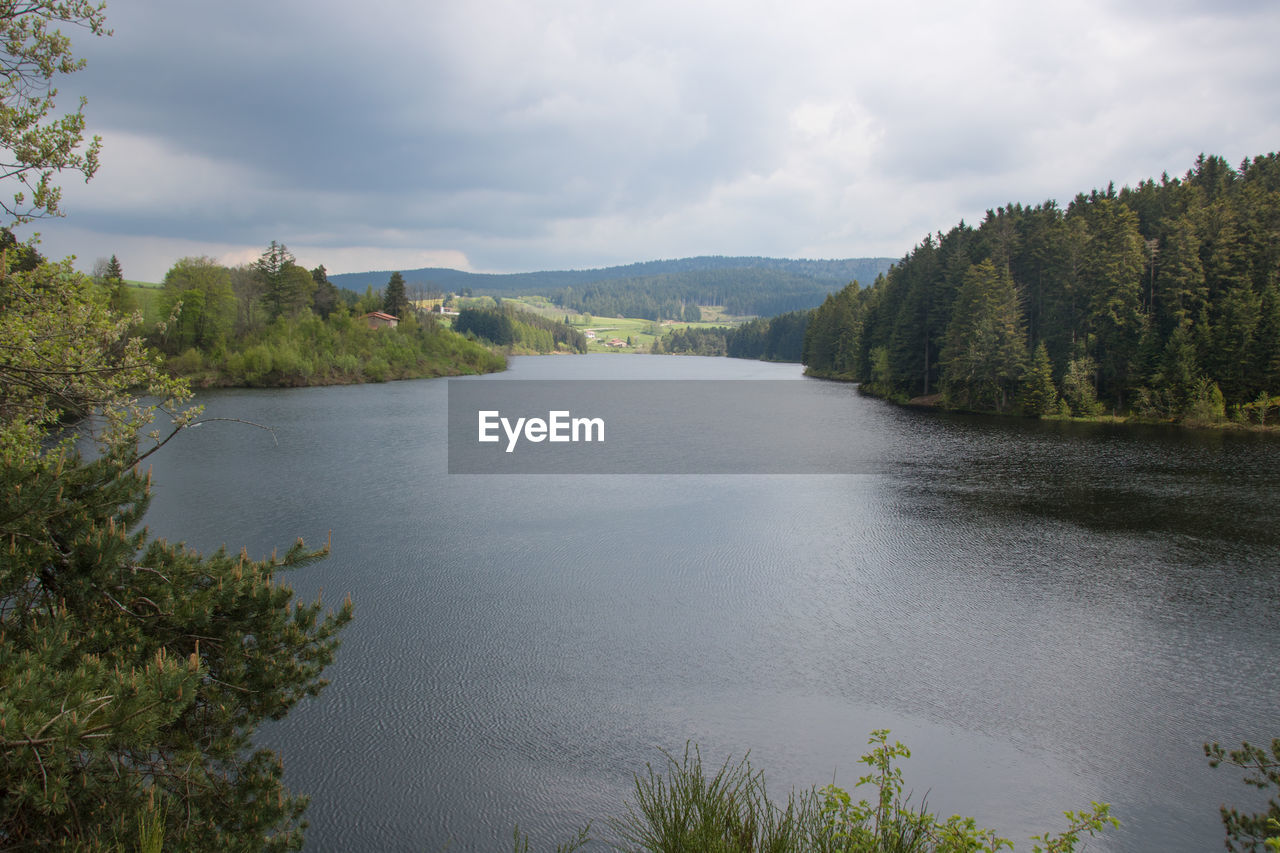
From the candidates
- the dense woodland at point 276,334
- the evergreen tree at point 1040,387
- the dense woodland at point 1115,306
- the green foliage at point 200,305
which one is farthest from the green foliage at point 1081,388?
the green foliage at point 200,305

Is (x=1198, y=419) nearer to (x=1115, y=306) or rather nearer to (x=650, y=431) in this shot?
(x=1115, y=306)

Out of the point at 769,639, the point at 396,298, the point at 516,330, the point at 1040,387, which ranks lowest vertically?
the point at 769,639

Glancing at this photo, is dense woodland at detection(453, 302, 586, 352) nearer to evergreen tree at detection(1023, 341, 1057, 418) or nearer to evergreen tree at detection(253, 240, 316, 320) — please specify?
evergreen tree at detection(253, 240, 316, 320)

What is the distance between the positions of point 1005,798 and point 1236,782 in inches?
107

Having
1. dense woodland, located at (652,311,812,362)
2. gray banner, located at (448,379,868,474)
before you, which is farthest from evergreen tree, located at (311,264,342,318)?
dense woodland, located at (652,311,812,362)

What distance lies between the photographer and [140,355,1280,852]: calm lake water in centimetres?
800

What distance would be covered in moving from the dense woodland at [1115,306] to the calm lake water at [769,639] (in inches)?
626

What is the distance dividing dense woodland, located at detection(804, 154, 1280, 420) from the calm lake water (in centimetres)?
1590

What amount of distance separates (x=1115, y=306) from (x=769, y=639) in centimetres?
3752

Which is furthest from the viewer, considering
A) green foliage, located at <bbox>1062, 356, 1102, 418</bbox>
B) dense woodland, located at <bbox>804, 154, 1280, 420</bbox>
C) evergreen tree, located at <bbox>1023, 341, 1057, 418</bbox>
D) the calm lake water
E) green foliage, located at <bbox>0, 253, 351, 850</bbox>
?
evergreen tree, located at <bbox>1023, 341, 1057, 418</bbox>

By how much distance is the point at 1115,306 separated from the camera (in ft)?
129

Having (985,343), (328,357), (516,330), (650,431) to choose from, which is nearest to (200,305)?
(328,357)

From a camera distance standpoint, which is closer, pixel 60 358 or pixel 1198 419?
pixel 60 358

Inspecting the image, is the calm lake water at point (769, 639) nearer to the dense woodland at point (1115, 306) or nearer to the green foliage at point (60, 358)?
the green foliage at point (60, 358)
